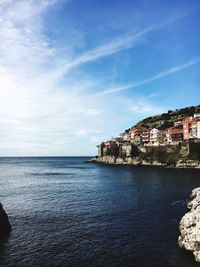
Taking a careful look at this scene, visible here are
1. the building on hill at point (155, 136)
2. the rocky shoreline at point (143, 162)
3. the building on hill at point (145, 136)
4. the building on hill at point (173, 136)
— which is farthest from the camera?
the building on hill at point (145, 136)

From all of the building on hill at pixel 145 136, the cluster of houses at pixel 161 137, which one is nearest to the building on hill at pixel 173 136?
the cluster of houses at pixel 161 137

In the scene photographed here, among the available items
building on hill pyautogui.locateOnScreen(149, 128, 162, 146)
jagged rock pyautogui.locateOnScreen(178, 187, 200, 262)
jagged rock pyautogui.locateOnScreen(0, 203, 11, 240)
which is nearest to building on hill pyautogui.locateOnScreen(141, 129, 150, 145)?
building on hill pyautogui.locateOnScreen(149, 128, 162, 146)

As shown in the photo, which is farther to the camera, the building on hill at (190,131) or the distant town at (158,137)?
the distant town at (158,137)

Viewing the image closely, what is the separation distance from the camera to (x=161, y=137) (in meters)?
155

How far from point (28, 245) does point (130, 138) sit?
6208 inches

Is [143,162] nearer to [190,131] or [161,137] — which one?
[161,137]

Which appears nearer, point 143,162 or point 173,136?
point 143,162

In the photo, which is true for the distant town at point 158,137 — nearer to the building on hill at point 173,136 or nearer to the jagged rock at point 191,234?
the building on hill at point 173,136

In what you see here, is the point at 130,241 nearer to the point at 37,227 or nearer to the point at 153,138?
the point at 37,227

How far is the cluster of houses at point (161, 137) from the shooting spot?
445ft

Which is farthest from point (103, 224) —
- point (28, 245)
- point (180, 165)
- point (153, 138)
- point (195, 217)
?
point (153, 138)

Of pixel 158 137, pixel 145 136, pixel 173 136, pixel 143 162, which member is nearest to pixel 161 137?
pixel 158 137

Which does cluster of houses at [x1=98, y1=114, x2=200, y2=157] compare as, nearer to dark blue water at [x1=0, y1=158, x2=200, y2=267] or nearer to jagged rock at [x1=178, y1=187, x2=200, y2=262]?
dark blue water at [x1=0, y1=158, x2=200, y2=267]

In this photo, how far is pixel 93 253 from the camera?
27234 mm
